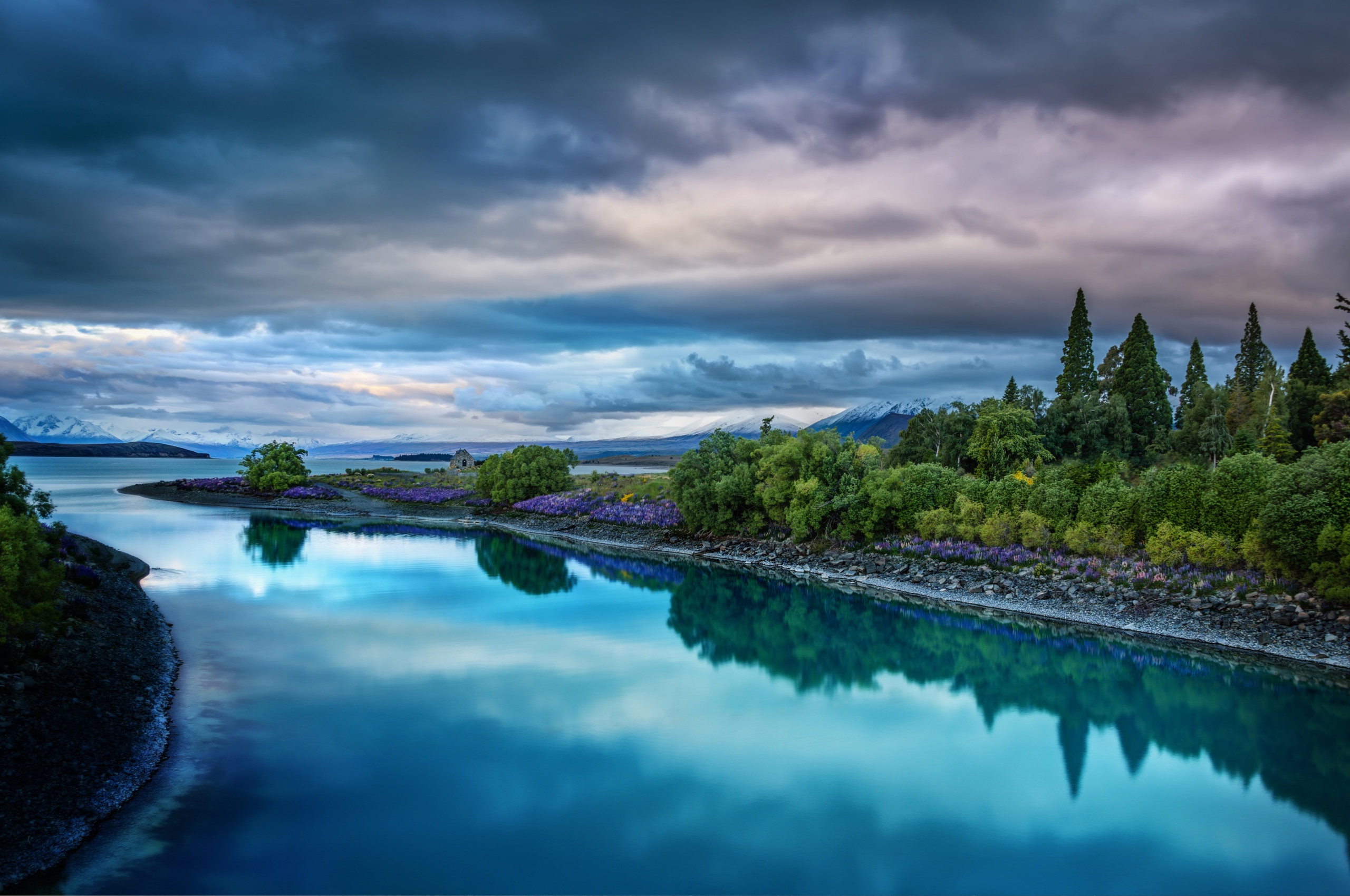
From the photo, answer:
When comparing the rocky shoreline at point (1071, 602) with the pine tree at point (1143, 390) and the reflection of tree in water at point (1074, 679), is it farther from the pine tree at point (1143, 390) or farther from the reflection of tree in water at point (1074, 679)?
the pine tree at point (1143, 390)

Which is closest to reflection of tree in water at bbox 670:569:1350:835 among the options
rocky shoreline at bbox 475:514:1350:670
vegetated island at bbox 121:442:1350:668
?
rocky shoreline at bbox 475:514:1350:670

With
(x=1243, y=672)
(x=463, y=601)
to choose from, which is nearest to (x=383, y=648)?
(x=463, y=601)

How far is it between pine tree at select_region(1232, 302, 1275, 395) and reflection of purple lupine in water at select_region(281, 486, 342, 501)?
9371cm

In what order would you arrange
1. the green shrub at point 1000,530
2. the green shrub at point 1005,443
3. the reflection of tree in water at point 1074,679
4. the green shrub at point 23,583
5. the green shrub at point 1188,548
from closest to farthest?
1. the green shrub at point 23,583
2. the reflection of tree in water at point 1074,679
3. the green shrub at point 1188,548
4. the green shrub at point 1000,530
5. the green shrub at point 1005,443

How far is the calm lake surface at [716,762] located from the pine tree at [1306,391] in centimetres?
3727

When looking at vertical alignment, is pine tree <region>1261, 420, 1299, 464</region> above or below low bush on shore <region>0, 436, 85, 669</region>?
above

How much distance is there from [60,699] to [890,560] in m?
33.9

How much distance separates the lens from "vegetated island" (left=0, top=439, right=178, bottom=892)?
38.7ft

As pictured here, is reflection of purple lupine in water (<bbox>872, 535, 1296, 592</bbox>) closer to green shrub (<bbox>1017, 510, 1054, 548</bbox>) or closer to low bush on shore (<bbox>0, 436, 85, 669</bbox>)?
green shrub (<bbox>1017, 510, 1054, 548</bbox>)

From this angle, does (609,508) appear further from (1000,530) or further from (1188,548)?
(1188,548)

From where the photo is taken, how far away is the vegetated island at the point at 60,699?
11.8 metres

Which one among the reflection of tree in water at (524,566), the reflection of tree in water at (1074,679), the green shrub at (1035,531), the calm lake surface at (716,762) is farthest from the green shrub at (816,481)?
the reflection of tree in water at (524,566)

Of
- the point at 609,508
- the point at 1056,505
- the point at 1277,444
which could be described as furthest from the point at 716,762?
the point at 609,508

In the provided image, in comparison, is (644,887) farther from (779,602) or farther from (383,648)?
(779,602)
